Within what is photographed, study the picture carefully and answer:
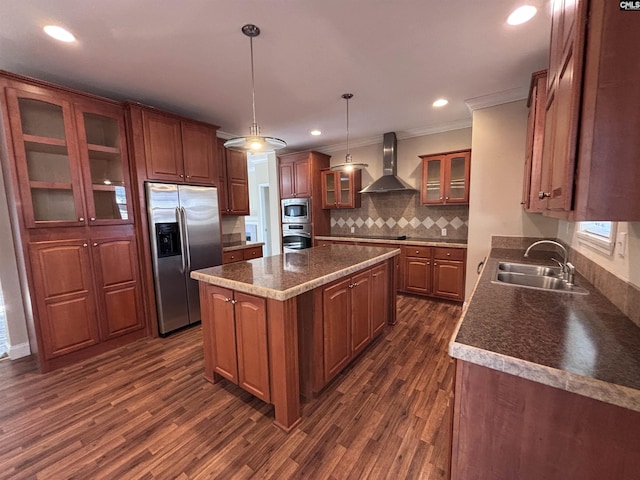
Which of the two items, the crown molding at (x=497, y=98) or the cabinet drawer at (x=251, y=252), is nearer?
the crown molding at (x=497, y=98)

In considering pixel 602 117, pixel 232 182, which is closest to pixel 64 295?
pixel 232 182

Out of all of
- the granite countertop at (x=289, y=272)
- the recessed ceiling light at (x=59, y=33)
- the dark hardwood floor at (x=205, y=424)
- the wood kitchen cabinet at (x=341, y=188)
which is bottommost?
the dark hardwood floor at (x=205, y=424)

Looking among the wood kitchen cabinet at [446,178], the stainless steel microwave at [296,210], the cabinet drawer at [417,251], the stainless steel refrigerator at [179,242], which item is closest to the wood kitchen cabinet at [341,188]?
the stainless steel microwave at [296,210]

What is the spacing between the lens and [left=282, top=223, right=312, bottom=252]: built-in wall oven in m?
5.00

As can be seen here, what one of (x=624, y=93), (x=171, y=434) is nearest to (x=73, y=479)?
(x=171, y=434)

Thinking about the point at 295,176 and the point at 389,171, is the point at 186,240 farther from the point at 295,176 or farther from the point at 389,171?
the point at 389,171

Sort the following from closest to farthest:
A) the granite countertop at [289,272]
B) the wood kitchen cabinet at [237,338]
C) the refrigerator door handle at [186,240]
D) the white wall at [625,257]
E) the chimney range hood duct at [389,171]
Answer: the white wall at [625,257] → the granite countertop at [289,272] → the wood kitchen cabinet at [237,338] → the refrigerator door handle at [186,240] → the chimney range hood duct at [389,171]

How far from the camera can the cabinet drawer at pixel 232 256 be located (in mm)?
3602

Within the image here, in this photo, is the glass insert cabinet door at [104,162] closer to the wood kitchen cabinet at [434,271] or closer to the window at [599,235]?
the wood kitchen cabinet at [434,271]

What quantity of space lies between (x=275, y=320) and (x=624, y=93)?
1.65m

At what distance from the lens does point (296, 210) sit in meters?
5.03

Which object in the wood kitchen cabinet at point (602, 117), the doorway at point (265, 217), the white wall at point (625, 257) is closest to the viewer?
the wood kitchen cabinet at point (602, 117)

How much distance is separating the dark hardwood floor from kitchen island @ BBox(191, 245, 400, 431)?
0.17 meters

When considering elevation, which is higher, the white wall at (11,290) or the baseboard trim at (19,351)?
the white wall at (11,290)
